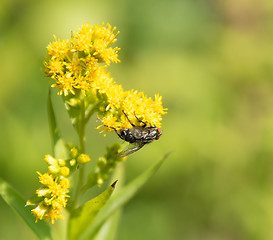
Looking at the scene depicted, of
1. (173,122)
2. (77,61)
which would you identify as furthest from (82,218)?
(173,122)

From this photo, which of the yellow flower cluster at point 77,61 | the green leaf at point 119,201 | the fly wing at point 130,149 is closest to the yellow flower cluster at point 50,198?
the green leaf at point 119,201

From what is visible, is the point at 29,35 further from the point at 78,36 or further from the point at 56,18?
the point at 78,36

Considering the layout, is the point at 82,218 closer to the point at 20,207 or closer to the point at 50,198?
the point at 50,198

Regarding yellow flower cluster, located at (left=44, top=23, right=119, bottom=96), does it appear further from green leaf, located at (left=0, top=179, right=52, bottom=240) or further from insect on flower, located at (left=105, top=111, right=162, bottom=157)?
green leaf, located at (left=0, top=179, right=52, bottom=240)

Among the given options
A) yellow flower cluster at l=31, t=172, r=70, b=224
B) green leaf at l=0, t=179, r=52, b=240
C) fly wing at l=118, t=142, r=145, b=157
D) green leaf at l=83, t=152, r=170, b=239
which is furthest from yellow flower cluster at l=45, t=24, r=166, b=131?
green leaf at l=0, t=179, r=52, b=240

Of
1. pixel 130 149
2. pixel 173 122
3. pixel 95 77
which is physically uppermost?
pixel 95 77

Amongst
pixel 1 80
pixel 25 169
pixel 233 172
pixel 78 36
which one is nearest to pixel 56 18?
pixel 1 80
